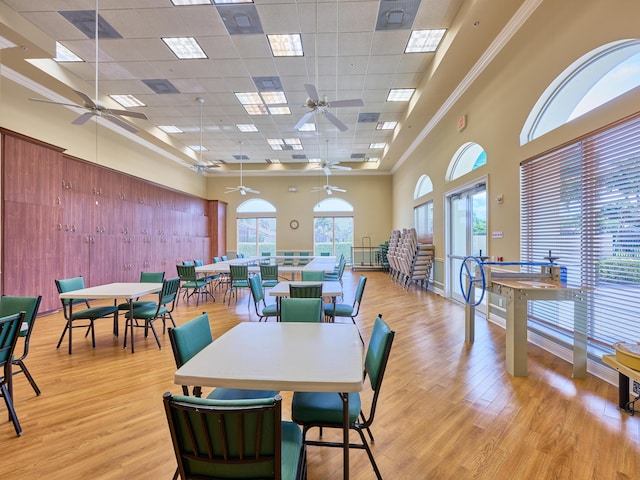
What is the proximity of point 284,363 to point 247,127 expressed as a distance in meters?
8.27

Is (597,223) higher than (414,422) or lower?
higher

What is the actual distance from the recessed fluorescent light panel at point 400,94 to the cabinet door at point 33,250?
24.0 ft

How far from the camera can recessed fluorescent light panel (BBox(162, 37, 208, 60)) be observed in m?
4.79

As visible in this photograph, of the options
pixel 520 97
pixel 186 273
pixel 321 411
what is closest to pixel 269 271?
pixel 186 273

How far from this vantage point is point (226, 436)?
3.40 ft

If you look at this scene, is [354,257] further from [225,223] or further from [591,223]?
[591,223]

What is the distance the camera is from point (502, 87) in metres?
4.49

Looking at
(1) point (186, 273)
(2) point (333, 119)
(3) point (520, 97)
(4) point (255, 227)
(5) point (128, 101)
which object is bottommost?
(1) point (186, 273)

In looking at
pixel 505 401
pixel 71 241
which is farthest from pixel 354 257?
pixel 505 401

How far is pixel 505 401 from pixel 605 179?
2391 millimetres

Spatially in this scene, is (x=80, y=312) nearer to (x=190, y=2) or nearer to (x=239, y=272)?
(x=239, y=272)

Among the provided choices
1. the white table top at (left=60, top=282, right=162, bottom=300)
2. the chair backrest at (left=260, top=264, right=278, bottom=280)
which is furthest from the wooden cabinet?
the chair backrest at (left=260, top=264, right=278, bottom=280)

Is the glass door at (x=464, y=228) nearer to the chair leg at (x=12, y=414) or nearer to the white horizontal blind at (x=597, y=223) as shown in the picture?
the white horizontal blind at (x=597, y=223)

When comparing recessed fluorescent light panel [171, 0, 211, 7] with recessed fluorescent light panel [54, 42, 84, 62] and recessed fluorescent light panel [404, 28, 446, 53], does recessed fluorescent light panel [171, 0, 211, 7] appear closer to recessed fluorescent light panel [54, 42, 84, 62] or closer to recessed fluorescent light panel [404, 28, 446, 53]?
recessed fluorescent light panel [54, 42, 84, 62]
